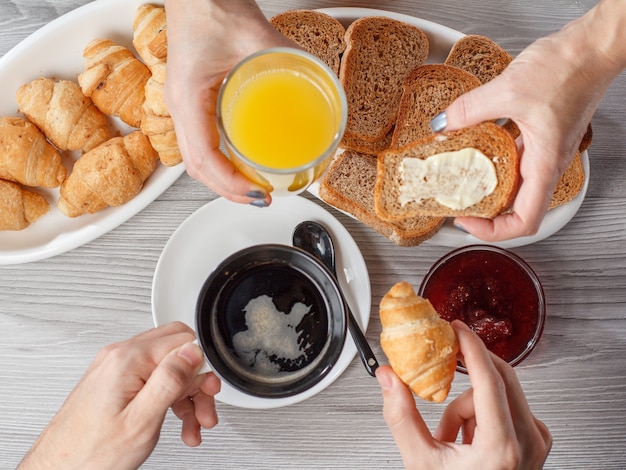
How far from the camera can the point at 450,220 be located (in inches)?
56.9

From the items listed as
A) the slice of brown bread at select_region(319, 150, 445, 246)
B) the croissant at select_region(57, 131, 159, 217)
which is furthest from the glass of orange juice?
the croissant at select_region(57, 131, 159, 217)

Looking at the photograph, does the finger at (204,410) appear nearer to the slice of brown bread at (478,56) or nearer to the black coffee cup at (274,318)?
the black coffee cup at (274,318)

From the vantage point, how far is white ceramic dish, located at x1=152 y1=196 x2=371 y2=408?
55.3 inches

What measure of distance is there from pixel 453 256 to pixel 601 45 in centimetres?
55

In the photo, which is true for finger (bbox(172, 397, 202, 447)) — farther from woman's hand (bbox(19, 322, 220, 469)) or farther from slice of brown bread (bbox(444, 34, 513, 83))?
slice of brown bread (bbox(444, 34, 513, 83))

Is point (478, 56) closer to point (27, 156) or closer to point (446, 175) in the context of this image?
point (446, 175)

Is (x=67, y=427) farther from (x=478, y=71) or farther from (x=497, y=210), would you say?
(x=478, y=71)

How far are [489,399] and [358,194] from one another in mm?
620

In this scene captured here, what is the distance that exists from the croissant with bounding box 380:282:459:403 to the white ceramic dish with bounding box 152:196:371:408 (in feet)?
0.91

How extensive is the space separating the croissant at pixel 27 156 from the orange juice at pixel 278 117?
0.68 meters

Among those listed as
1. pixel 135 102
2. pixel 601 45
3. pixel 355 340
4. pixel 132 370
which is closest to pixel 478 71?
pixel 601 45

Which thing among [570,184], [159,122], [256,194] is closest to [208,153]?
[256,194]

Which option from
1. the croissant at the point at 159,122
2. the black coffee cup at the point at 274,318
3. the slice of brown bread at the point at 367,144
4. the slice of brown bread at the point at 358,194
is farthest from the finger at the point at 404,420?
the croissant at the point at 159,122

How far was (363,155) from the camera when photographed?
148 cm
